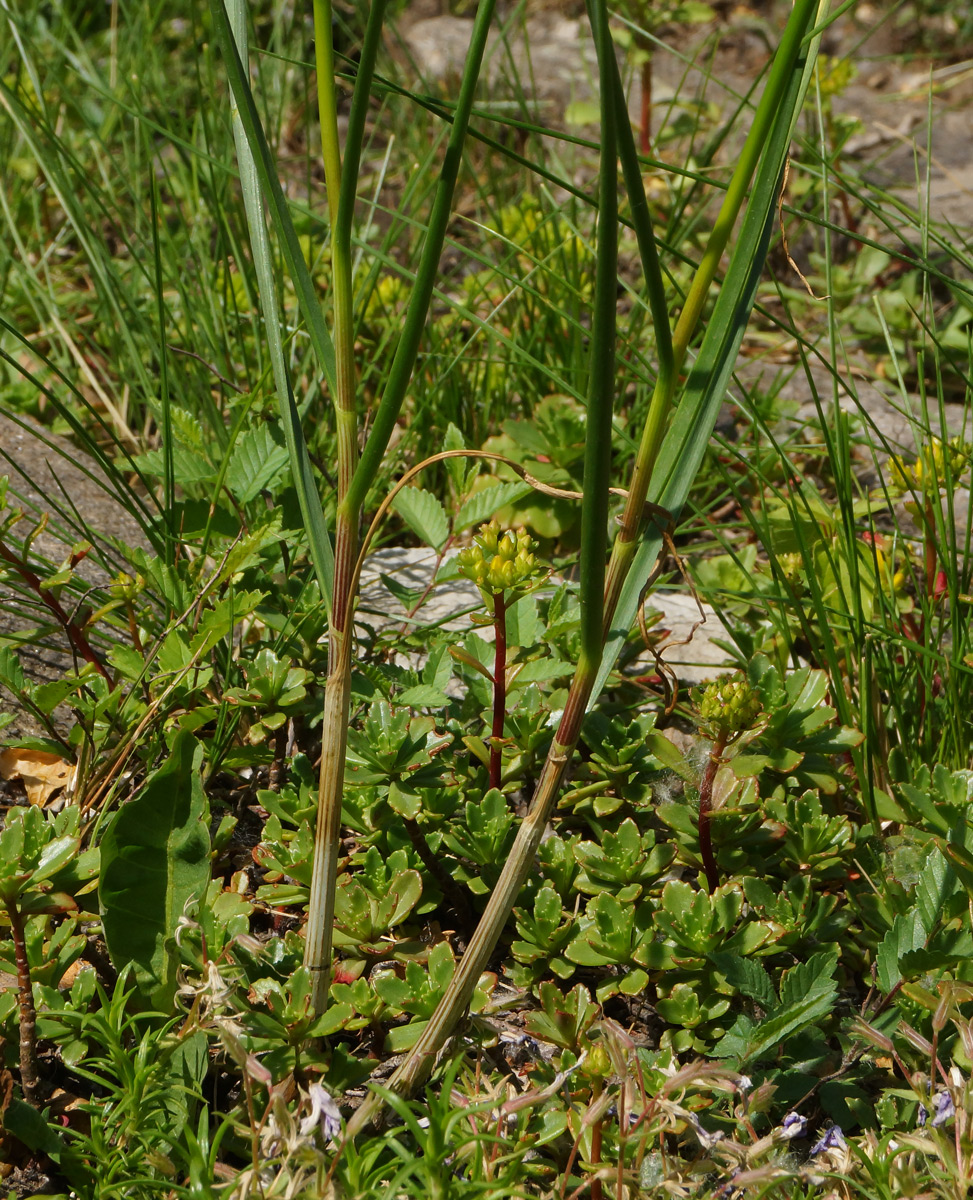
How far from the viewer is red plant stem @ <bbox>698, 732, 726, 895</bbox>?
1330mm

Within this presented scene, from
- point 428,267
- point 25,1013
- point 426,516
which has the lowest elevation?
point 25,1013

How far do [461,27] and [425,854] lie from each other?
466 centimetres

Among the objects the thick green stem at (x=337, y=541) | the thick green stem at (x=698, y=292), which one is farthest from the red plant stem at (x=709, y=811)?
the thick green stem at (x=337, y=541)

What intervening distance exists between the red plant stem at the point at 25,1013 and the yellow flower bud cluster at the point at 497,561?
0.68 metres

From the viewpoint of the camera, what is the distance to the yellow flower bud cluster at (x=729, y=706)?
1283mm

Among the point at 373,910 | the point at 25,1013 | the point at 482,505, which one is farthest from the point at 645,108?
the point at 25,1013

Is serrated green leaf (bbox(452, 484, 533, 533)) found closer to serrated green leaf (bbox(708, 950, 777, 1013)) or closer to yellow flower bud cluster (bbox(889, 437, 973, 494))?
yellow flower bud cluster (bbox(889, 437, 973, 494))

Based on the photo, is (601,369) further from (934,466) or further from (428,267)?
(934,466)

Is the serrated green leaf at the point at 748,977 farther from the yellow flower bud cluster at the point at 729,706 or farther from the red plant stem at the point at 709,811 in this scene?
the yellow flower bud cluster at the point at 729,706

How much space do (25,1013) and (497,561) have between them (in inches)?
30.3

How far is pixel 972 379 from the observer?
6.16 ft

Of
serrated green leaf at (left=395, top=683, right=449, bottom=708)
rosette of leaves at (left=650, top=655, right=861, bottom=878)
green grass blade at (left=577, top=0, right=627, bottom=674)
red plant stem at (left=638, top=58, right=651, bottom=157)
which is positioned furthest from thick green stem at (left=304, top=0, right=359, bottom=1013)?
red plant stem at (left=638, top=58, right=651, bottom=157)

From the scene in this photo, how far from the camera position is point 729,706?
1.29 metres

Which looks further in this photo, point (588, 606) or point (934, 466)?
point (934, 466)
